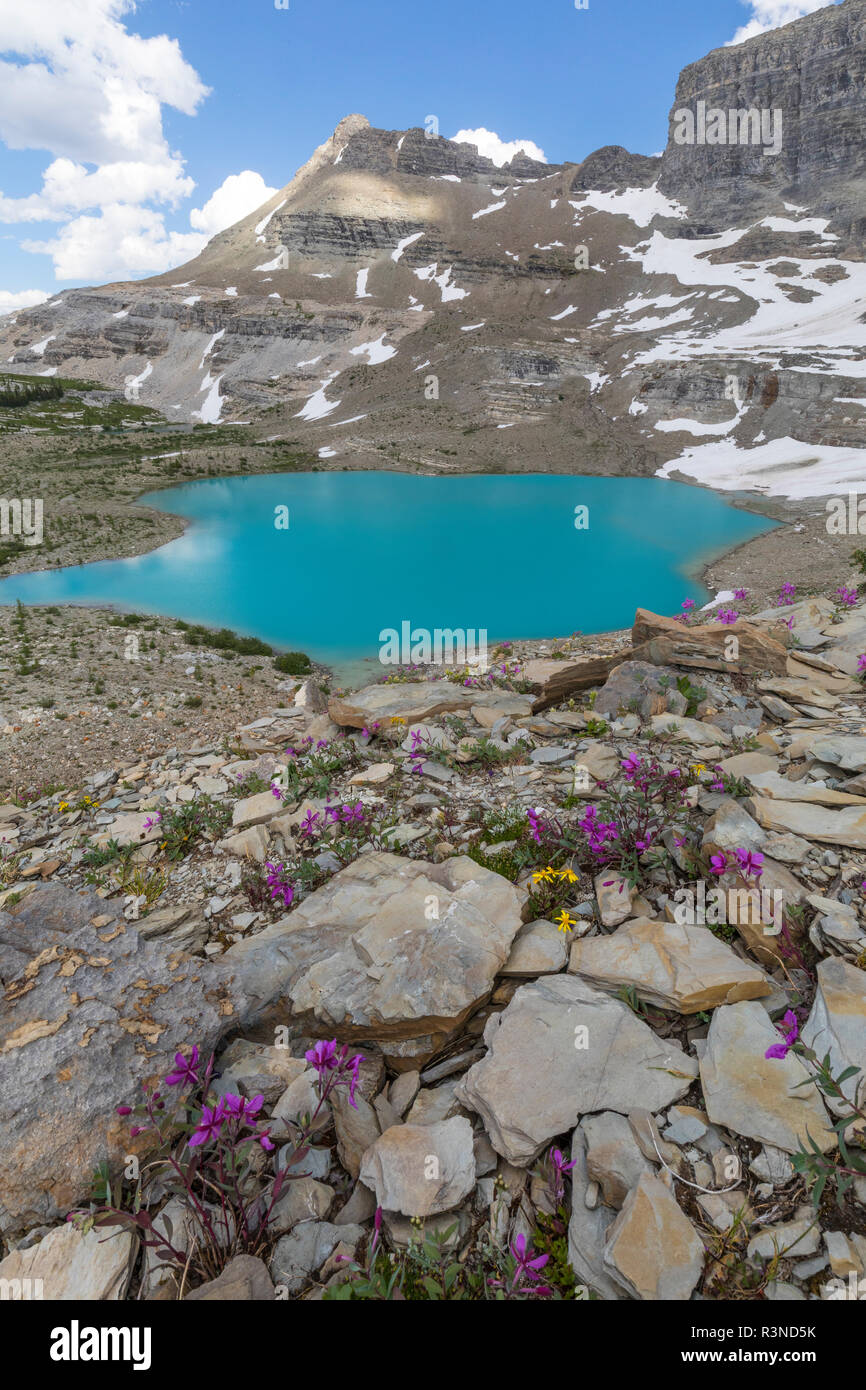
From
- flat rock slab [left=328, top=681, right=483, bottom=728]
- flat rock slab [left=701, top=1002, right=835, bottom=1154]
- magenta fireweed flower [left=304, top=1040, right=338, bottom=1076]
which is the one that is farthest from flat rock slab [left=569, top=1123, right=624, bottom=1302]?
flat rock slab [left=328, top=681, right=483, bottom=728]

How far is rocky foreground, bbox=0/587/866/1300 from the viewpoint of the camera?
10.4ft

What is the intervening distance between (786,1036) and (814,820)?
2.23 meters

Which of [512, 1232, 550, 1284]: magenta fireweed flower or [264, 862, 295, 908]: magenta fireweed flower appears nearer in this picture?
[512, 1232, 550, 1284]: magenta fireweed flower

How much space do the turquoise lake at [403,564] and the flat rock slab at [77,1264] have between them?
61.8ft

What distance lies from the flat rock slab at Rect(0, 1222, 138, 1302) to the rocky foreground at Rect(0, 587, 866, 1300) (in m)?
0.01

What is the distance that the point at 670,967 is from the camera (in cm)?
436

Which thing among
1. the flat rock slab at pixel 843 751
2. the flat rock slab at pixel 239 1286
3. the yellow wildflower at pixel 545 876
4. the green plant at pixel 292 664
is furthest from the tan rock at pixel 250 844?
the green plant at pixel 292 664

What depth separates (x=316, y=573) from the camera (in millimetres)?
35781

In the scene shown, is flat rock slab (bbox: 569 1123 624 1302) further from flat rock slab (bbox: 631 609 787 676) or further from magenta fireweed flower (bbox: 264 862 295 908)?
flat rock slab (bbox: 631 609 787 676)

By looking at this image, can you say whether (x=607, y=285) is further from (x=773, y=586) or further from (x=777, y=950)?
(x=777, y=950)

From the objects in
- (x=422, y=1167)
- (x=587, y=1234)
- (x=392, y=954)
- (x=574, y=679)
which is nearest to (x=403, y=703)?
(x=574, y=679)

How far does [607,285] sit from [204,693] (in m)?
153

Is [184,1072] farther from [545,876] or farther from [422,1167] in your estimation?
[545,876]
